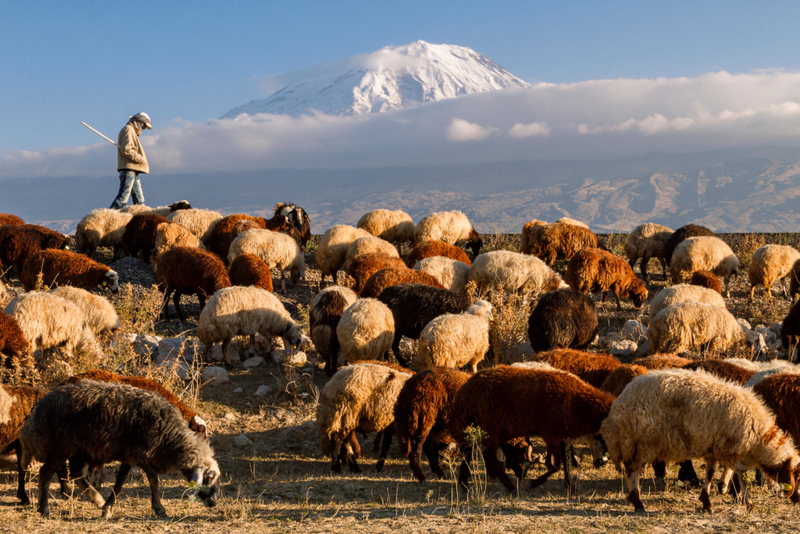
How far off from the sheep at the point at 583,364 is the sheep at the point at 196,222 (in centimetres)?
1156

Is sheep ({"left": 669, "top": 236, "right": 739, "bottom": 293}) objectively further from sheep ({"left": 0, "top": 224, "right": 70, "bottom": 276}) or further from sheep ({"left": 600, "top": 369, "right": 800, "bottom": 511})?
sheep ({"left": 0, "top": 224, "right": 70, "bottom": 276})

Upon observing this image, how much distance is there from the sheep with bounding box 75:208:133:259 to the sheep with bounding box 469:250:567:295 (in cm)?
901

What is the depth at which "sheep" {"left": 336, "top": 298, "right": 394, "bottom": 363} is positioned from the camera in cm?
956

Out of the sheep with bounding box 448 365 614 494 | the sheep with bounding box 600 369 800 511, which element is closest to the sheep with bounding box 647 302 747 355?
the sheep with bounding box 448 365 614 494

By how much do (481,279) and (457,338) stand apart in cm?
444

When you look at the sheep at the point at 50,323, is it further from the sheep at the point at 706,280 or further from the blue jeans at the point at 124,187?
the sheep at the point at 706,280

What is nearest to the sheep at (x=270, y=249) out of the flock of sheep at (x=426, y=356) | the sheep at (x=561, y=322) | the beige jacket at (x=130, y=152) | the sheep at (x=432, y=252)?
the flock of sheep at (x=426, y=356)

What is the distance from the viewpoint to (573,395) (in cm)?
637

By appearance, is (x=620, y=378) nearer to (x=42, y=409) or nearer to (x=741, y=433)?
(x=741, y=433)

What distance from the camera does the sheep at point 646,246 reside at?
56.3 ft

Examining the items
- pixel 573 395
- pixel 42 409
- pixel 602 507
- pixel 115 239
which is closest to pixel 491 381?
pixel 573 395

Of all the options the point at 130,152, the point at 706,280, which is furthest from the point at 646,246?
the point at 130,152

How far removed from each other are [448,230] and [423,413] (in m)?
12.1

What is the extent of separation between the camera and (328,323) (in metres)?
10.4
